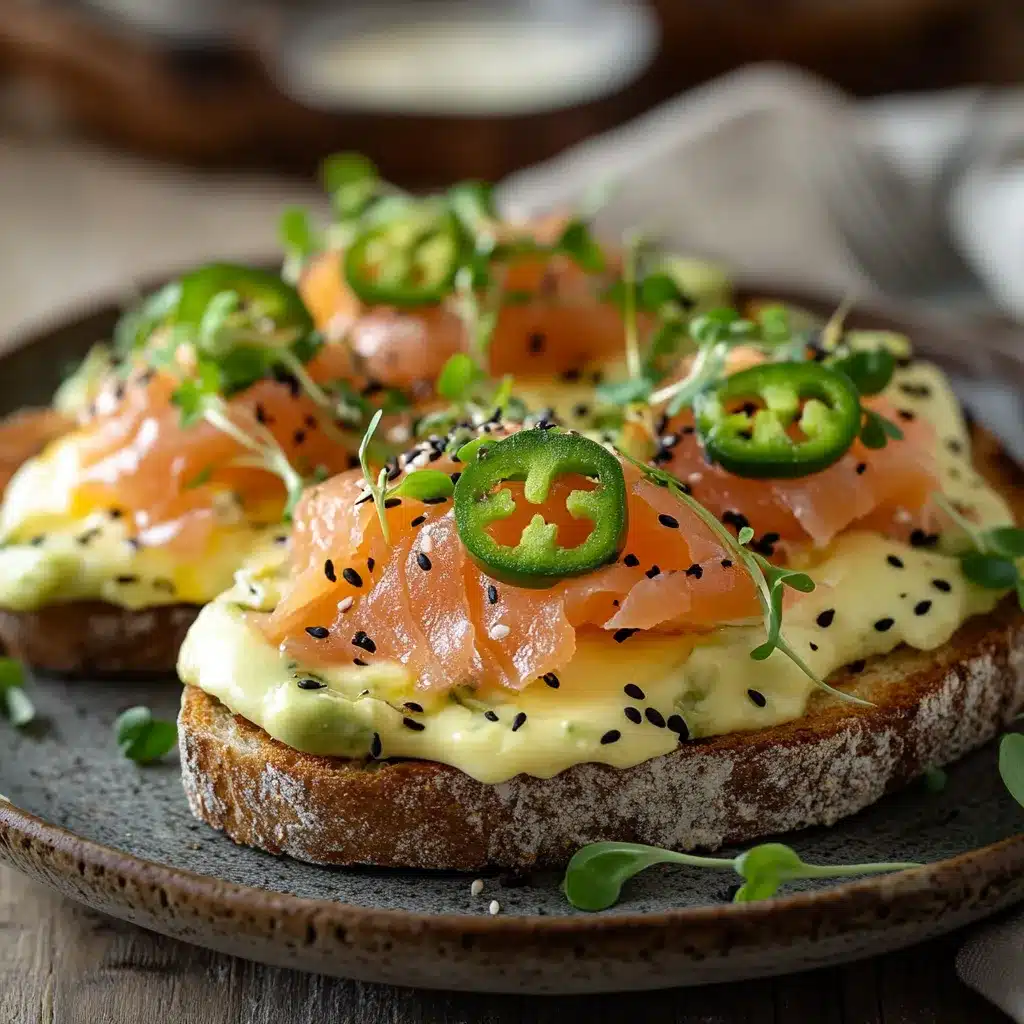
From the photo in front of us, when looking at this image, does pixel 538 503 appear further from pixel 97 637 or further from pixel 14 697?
pixel 14 697

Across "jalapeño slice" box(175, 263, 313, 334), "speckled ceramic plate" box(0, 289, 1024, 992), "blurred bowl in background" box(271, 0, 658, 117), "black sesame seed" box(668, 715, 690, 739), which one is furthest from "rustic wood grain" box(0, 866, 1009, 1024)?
"blurred bowl in background" box(271, 0, 658, 117)

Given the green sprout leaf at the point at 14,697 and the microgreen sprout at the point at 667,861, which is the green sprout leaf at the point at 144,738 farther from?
the microgreen sprout at the point at 667,861

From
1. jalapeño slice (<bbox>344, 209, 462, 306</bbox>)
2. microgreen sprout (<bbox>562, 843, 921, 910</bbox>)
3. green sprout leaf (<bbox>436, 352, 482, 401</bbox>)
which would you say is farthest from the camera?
jalapeño slice (<bbox>344, 209, 462, 306</bbox>)

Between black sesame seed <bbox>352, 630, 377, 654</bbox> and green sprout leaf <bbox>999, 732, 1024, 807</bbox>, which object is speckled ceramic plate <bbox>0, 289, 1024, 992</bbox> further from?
black sesame seed <bbox>352, 630, 377, 654</bbox>

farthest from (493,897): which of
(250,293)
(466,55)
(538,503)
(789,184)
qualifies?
(466,55)

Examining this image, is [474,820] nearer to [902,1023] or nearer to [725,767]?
[725,767]

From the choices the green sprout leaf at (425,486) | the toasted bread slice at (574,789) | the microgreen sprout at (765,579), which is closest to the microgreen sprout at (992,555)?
the toasted bread slice at (574,789)
